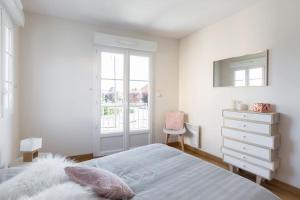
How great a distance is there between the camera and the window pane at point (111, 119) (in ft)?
11.4

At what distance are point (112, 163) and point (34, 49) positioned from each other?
2408 millimetres

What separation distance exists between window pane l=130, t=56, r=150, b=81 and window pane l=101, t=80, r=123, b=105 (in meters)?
0.34

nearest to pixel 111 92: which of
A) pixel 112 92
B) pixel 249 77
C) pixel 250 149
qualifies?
pixel 112 92

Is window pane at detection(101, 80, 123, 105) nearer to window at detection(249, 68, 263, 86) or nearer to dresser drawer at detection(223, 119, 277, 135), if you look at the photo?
dresser drawer at detection(223, 119, 277, 135)

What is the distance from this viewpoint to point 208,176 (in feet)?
4.74

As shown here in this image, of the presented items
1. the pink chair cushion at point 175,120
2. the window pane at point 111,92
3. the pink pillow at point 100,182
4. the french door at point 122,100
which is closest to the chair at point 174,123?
the pink chair cushion at point 175,120

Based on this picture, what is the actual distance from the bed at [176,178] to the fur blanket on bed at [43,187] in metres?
0.38

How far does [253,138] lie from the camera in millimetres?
2393

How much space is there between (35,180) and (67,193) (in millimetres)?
280

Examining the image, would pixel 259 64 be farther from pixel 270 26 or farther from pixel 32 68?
pixel 32 68

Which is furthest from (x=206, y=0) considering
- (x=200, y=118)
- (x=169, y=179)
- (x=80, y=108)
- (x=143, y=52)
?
(x=80, y=108)

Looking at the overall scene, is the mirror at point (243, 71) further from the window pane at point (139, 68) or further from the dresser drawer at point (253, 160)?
the window pane at point (139, 68)

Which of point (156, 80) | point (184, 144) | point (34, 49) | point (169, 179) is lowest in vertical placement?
point (184, 144)

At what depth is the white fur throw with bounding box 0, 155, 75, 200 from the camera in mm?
979
